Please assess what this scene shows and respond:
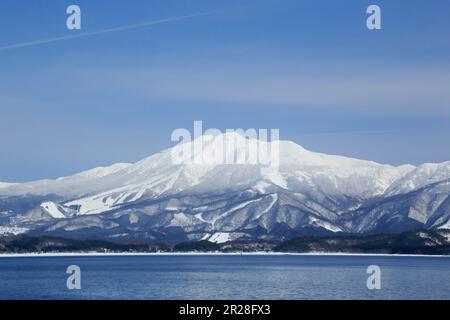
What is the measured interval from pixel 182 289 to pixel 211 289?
3230 millimetres

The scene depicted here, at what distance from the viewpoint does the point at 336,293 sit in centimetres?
8350

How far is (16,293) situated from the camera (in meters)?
88.9

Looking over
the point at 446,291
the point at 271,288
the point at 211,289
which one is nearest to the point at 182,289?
the point at 211,289
